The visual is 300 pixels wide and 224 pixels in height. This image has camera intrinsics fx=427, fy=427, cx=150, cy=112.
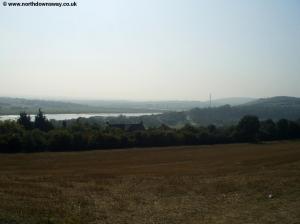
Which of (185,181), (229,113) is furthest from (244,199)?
(229,113)

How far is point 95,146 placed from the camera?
54406 mm

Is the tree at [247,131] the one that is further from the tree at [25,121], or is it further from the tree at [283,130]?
the tree at [25,121]

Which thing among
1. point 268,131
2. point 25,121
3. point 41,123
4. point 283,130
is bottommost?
point 268,131

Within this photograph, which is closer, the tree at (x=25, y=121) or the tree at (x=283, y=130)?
the tree at (x=25, y=121)

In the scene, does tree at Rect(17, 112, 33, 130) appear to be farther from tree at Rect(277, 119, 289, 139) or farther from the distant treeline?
tree at Rect(277, 119, 289, 139)

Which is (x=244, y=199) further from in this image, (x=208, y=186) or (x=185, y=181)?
(x=185, y=181)

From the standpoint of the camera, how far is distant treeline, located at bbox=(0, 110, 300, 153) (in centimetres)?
5088

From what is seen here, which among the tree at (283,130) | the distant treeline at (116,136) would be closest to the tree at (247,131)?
the distant treeline at (116,136)

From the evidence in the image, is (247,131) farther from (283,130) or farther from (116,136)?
(116,136)

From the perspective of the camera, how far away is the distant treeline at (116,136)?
50.9 metres

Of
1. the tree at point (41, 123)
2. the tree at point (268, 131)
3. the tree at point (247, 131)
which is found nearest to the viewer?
the tree at point (247, 131)

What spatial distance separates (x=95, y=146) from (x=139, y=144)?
640cm

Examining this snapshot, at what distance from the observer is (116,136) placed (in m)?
56.2

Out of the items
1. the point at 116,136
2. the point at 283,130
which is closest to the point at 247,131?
the point at 283,130
